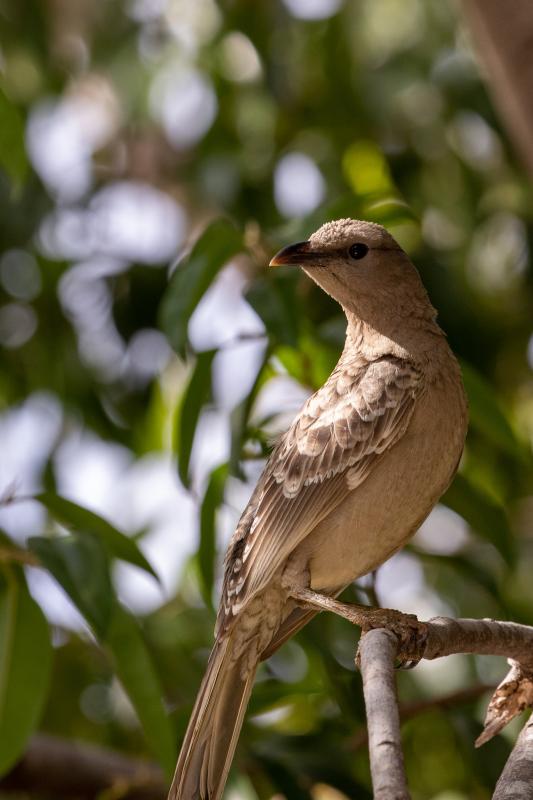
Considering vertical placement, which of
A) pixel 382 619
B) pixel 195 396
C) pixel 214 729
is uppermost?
pixel 195 396

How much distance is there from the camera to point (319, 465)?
3340mm

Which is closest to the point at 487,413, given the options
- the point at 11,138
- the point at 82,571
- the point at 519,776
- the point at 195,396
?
the point at 195,396

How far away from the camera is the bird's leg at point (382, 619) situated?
9.59 ft

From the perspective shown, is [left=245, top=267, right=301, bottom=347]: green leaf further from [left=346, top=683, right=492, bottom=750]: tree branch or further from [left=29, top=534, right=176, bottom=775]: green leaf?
[left=346, top=683, right=492, bottom=750]: tree branch

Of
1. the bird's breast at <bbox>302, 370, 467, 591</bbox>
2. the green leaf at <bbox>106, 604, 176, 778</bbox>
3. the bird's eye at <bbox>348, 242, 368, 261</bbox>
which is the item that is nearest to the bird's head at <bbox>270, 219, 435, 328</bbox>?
the bird's eye at <bbox>348, 242, 368, 261</bbox>

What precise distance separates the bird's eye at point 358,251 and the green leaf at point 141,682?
4.06 ft

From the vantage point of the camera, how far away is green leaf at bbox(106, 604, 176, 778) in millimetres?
3531

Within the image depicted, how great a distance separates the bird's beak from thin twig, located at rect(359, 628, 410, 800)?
3.58ft

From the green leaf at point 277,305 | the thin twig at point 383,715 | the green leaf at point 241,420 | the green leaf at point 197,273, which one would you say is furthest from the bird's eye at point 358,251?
the thin twig at point 383,715

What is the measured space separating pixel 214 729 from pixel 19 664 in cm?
77

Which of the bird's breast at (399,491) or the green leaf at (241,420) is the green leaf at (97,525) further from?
the bird's breast at (399,491)

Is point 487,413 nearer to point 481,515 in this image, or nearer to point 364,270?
point 481,515

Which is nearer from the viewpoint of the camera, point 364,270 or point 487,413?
point 364,270

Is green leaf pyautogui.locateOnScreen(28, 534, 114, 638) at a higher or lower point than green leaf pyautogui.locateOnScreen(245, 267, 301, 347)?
lower
